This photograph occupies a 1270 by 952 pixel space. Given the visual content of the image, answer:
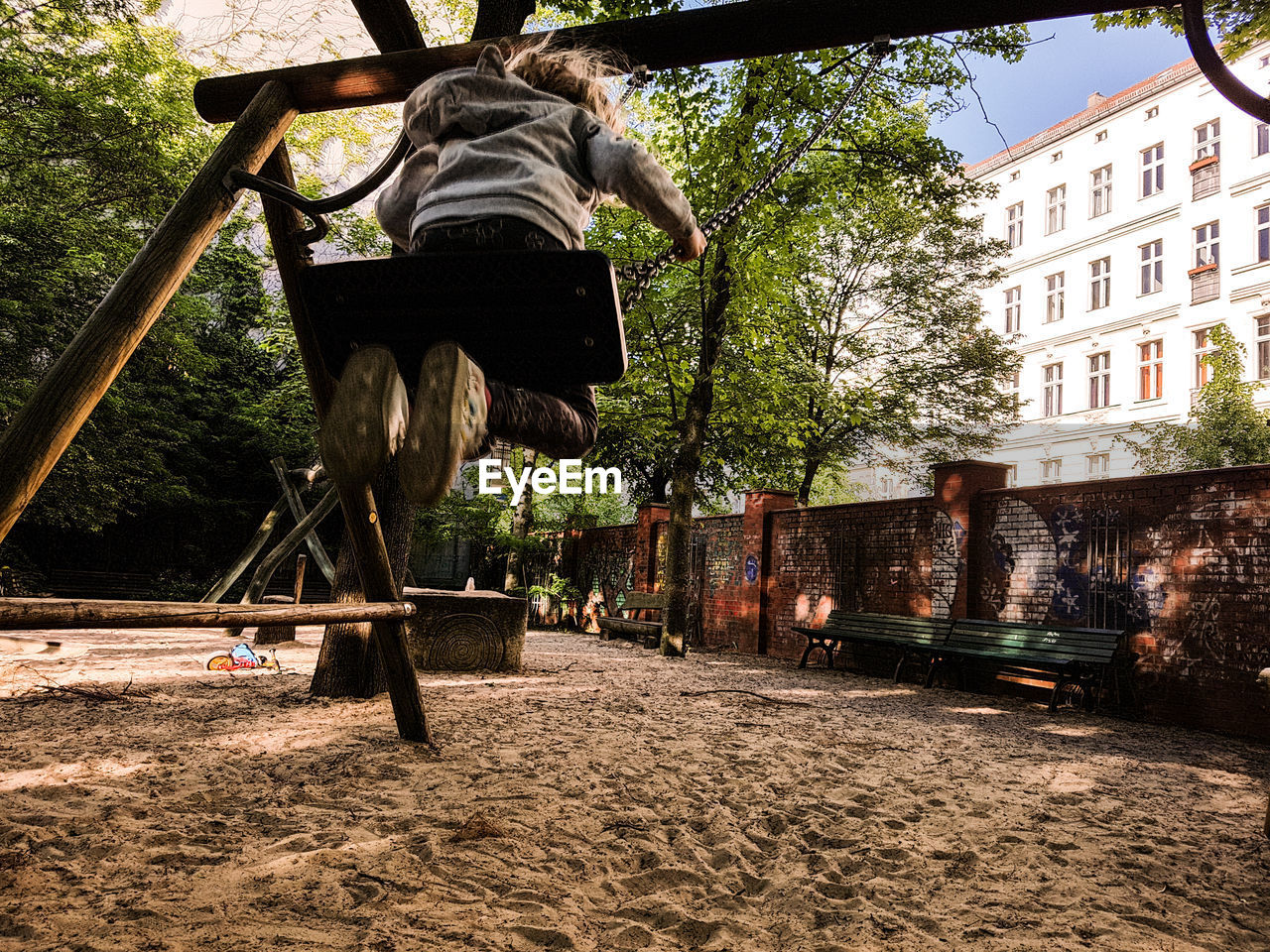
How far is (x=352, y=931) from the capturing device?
2102mm

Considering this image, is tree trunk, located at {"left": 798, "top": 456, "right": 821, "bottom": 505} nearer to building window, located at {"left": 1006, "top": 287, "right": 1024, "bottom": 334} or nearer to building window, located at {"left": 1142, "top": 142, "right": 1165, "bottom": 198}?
building window, located at {"left": 1006, "top": 287, "right": 1024, "bottom": 334}

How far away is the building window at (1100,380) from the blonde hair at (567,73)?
33.4m

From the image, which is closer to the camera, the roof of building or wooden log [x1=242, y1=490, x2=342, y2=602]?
wooden log [x1=242, y1=490, x2=342, y2=602]

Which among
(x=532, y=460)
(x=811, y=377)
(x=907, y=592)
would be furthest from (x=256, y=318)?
(x=907, y=592)

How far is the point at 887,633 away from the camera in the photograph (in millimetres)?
10406

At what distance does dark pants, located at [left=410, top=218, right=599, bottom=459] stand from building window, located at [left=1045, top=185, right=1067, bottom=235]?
122ft

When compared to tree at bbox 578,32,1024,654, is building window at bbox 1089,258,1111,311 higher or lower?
higher

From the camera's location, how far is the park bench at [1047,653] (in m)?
7.87

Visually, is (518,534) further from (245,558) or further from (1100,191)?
(1100,191)

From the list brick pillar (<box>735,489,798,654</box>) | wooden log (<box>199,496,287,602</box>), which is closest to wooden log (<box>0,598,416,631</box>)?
wooden log (<box>199,496,287,602</box>)

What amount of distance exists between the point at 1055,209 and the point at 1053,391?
7.99m

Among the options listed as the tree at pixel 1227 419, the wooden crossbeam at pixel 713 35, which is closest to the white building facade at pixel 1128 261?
the tree at pixel 1227 419

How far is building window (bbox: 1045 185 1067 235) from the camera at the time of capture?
33.1 metres

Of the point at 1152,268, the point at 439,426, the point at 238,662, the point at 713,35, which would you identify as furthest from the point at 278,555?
the point at 1152,268
